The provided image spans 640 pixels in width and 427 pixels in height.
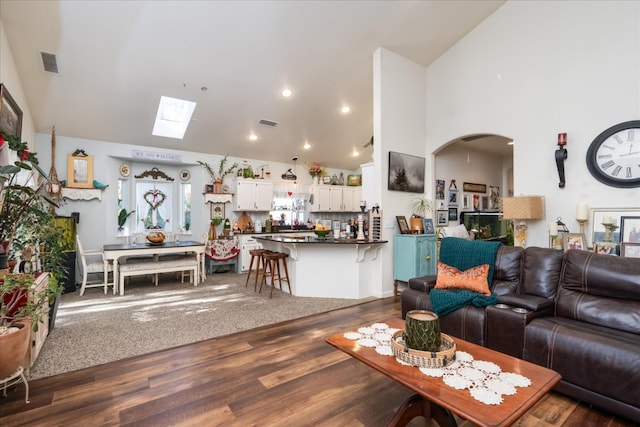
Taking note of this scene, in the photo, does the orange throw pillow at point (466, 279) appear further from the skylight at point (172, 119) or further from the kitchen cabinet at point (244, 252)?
the skylight at point (172, 119)

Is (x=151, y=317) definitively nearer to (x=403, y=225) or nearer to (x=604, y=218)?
(x=403, y=225)

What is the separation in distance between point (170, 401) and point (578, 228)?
4803 mm

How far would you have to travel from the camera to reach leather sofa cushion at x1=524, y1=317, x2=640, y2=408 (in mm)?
1859

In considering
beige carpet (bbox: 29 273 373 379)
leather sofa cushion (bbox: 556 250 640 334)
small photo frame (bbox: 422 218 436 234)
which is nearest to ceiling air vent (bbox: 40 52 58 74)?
beige carpet (bbox: 29 273 373 379)

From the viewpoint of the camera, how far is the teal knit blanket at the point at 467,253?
3.13 m

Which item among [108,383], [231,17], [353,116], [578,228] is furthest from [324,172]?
[108,383]

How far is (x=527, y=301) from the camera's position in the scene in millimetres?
2527

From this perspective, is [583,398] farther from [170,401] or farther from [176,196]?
[176,196]

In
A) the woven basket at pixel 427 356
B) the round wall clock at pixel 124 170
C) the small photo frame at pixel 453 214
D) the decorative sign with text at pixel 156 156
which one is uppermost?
the decorative sign with text at pixel 156 156

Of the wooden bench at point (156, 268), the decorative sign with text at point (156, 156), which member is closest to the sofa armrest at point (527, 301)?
the wooden bench at point (156, 268)

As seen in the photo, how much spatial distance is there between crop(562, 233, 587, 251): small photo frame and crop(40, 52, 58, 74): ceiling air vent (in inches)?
268

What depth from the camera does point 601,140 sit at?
374 cm

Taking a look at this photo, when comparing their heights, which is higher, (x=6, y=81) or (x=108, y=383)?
(x=6, y=81)

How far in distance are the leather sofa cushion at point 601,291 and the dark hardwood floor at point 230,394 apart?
2.18 feet
